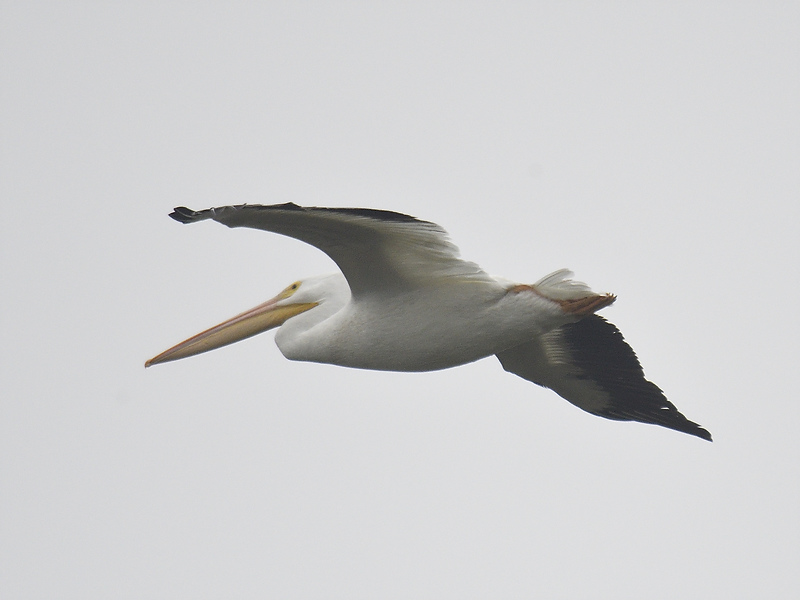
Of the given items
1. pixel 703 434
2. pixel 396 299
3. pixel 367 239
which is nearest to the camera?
pixel 367 239

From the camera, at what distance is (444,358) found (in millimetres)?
7809

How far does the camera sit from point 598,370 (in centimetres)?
909

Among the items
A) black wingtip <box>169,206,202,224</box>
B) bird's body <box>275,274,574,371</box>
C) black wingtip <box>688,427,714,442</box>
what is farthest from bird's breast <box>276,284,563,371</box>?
black wingtip <box>688,427,714,442</box>

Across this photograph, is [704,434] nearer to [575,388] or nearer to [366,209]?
[575,388]

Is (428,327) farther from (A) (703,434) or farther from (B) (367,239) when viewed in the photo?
(A) (703,434)

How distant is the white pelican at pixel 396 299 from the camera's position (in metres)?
6.74

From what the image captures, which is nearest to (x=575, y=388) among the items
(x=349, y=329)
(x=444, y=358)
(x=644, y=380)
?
(x=644, y=380)

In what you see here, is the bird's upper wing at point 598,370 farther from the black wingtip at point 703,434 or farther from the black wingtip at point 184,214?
the black wingtip at point 184,214

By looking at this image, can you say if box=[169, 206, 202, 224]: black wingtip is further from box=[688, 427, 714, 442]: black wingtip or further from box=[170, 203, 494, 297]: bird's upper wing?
box=[688, 427, 714, 442]: black wingtip

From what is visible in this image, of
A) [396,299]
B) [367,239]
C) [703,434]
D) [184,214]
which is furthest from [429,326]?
[703,434]

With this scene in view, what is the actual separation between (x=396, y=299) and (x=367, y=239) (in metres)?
0.66

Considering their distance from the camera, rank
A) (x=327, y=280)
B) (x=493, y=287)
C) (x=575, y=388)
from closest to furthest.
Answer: (x=493, y=287)
(x=327, y=280)
(x=575, y=388)

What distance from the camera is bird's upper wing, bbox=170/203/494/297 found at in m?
6.41

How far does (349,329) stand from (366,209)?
1465mm
